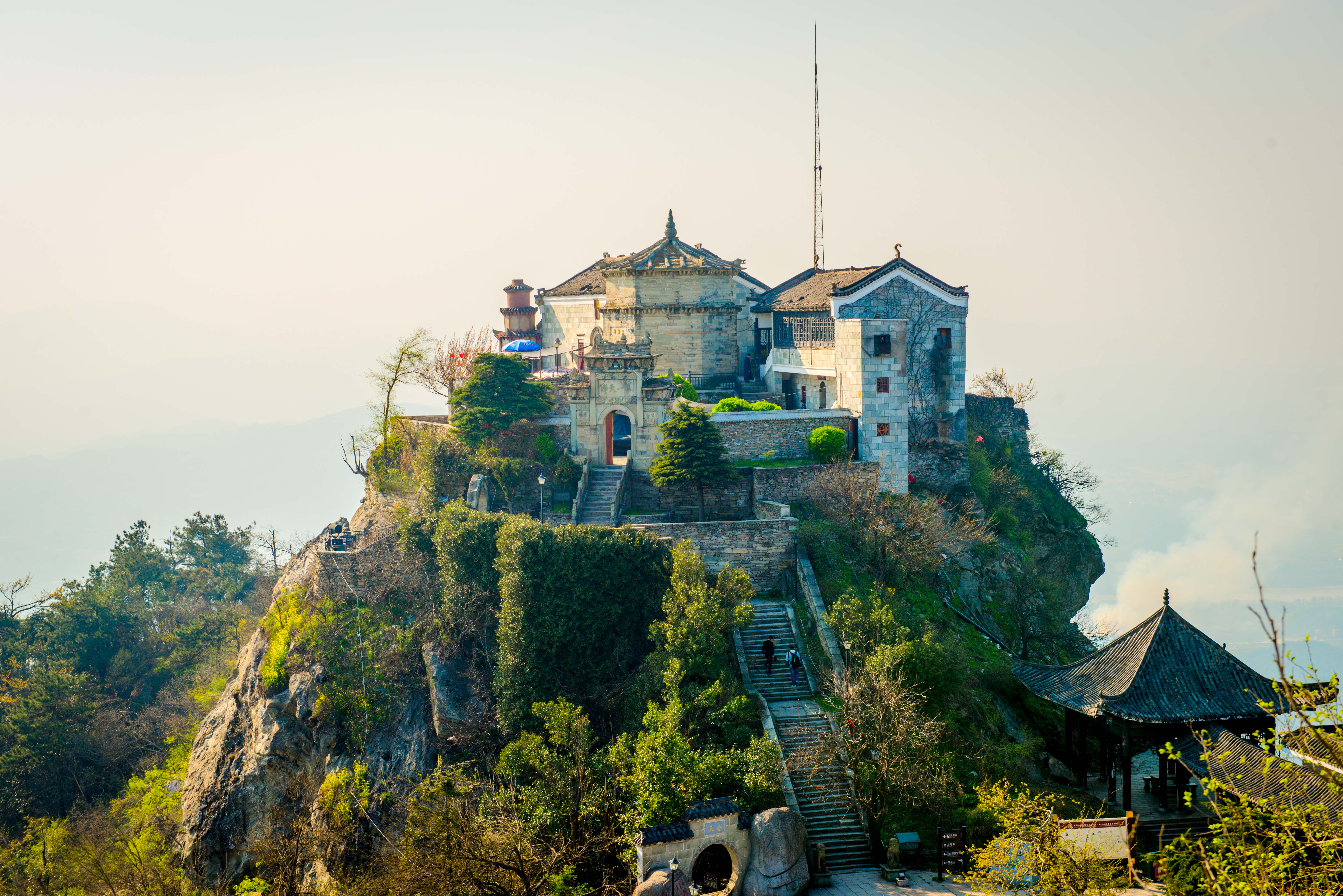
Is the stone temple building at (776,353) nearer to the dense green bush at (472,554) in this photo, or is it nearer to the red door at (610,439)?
the red door at (610,439)

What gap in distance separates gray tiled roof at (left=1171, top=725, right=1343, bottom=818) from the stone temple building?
16.7 meters

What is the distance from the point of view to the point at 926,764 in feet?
81.7

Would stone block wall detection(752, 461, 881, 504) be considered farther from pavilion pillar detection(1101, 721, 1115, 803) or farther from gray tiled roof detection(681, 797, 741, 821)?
gray tiled roof detection(681, 797, 741, 821)

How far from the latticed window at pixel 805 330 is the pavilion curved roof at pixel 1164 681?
18032 mm

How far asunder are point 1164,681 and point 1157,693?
16.7 inches

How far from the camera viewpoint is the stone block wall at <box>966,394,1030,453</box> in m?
46.9

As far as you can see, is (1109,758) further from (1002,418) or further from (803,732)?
(1002,418)

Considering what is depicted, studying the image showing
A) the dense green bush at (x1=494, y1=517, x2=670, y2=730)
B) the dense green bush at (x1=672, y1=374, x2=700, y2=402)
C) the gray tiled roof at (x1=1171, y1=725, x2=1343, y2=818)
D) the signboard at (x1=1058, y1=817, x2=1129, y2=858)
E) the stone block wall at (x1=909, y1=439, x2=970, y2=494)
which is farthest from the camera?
the dense green bush at (x1=672, y1=374, x2=700, y2=402)

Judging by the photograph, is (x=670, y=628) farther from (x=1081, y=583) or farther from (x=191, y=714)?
(x=191, y=714)

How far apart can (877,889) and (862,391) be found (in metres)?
20.4

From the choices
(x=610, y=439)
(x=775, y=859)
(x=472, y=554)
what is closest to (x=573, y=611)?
(x=472, y=554)

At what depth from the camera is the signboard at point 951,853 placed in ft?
77.2

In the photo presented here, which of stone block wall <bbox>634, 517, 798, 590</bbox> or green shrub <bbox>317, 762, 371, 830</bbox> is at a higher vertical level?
stone block wall <bbox>634, 517, 798, 590</bbox>

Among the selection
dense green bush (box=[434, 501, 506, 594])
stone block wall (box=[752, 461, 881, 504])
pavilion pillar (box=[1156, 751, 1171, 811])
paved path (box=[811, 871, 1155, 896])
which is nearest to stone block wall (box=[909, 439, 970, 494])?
stone block wall (box=[752, 461, 881, 504])
